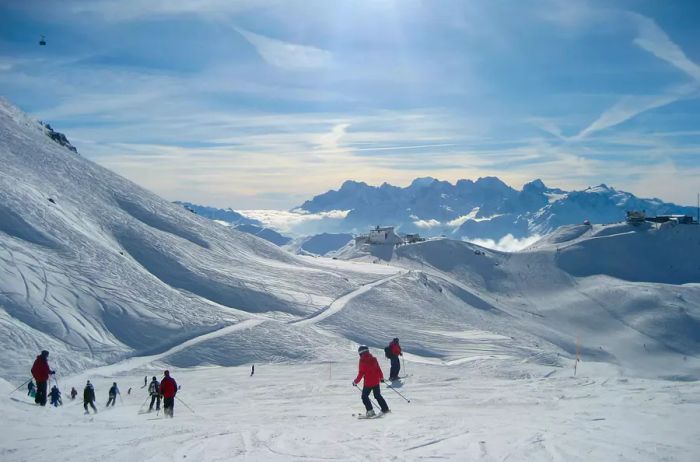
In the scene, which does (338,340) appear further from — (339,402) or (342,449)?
(342,449)

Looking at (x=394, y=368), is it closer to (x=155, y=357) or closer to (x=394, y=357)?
(x=394, y=357)

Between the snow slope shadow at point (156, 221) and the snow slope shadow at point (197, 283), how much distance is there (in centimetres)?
827

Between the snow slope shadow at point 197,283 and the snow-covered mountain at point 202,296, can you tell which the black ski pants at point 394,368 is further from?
the snow slope shadow at point 197,283

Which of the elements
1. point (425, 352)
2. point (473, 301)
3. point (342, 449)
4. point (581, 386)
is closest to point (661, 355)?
point (473, 301)

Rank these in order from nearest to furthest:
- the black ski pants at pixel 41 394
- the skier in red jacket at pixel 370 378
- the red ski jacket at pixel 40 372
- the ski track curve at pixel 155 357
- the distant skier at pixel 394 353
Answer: the skier in red jacket at pixel 370 378, the black ski pants at pixel 41 394, the red ski jacket at pixel 40 372, the distant skier at pixel 394 353, the ski track curve at pixel 155 357

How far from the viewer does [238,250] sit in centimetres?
6781

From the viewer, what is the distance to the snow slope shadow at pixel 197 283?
49.5m

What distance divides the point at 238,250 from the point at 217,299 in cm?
1901

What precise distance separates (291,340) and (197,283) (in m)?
13.9

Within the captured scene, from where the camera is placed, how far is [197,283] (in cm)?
5100

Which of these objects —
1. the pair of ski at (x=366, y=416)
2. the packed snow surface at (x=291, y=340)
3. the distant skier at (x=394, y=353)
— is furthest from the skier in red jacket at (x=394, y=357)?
the pair of ski at (x=366, y=416)

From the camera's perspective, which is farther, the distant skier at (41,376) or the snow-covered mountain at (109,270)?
the snow-covered mountain at (109,270)

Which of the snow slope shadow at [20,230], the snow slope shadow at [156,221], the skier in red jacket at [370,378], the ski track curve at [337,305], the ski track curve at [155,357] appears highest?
the snow slope shadow at [156,221]

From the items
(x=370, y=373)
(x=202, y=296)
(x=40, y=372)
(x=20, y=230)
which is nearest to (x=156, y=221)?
(x=202, y=296)
